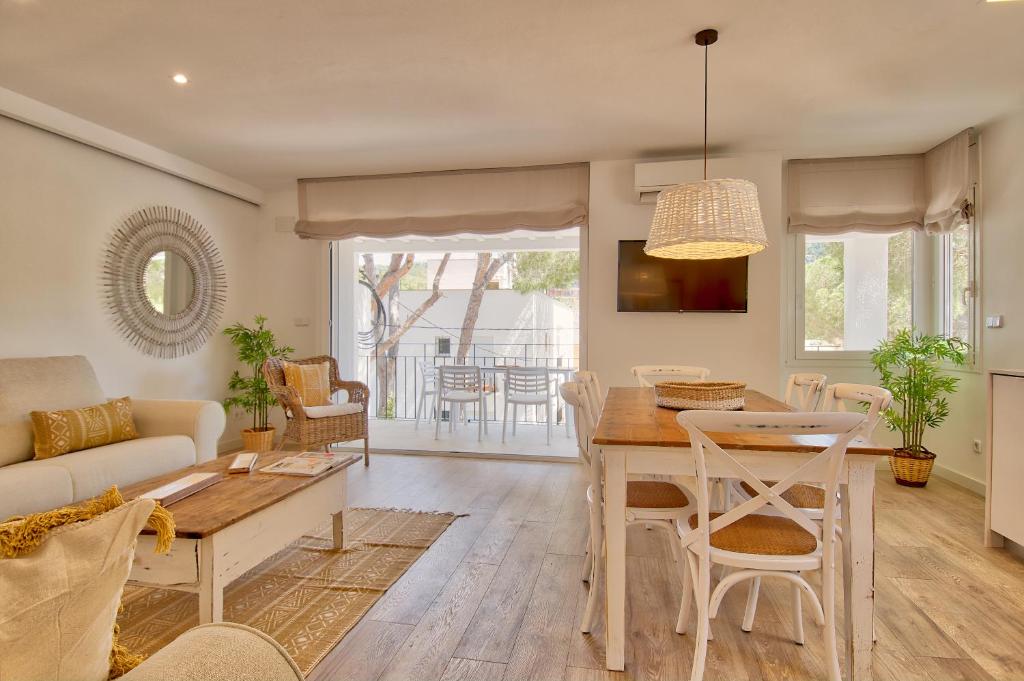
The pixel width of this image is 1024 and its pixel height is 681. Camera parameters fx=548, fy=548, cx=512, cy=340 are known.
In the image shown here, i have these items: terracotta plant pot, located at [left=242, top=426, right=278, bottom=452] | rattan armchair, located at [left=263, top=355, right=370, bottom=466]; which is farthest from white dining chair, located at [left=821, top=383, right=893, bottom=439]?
terracotta plant pot, located at [left=242, top=426, right=278, bottom=452]

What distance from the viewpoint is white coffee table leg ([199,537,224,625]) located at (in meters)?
1.67

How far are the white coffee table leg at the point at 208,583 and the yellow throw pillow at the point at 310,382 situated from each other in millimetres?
2625

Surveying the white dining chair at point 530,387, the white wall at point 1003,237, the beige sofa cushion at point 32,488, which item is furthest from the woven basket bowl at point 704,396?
the white dining chair at point 530,387

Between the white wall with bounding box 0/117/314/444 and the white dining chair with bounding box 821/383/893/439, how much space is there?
168 inches

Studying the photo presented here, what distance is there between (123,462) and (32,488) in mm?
427

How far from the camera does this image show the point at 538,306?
727 centimetres

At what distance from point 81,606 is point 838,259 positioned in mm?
5070

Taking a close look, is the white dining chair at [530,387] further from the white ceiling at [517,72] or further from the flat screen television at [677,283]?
the white ceiling at [517,72]

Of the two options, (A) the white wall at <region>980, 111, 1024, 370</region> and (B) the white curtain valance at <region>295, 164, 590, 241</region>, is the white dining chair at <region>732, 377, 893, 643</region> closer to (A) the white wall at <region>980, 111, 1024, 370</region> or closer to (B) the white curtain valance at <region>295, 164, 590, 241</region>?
(A) the white wall at <region>980, 111, 1024, 370</region>

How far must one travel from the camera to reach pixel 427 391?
6730mm

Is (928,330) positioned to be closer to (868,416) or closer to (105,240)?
(868,416)

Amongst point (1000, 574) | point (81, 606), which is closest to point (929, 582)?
point (1000, 574)

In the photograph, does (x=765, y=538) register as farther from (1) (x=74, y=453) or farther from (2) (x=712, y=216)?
(1) (x=74, y=453)

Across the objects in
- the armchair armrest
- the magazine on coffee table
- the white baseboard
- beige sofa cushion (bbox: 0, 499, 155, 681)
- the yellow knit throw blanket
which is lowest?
the white baseboard
